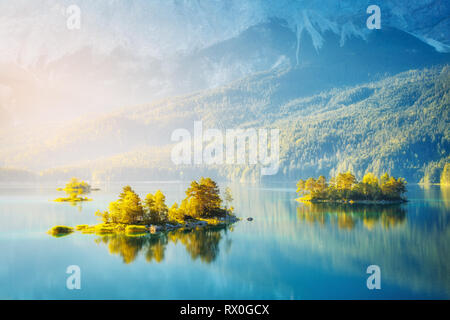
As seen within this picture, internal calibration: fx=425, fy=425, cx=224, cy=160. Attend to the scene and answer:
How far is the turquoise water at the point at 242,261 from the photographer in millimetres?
41281

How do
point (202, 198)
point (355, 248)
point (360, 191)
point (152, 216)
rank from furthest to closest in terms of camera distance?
1. point (360, 191)
2. point (202, 198)
3. point (152, 216)
4. point (355, 248)

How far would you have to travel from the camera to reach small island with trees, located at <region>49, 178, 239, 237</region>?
235 ft

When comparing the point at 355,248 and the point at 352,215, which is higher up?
the point at 352,215

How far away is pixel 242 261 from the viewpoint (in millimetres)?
52406

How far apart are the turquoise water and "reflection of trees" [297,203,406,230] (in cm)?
116

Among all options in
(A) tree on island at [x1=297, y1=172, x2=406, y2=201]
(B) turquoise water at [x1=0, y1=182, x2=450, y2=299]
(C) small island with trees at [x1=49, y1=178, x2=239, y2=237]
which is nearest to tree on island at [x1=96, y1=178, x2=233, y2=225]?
(C) small island with trees at [x1=49, y1=178, x2=239, y2=237]

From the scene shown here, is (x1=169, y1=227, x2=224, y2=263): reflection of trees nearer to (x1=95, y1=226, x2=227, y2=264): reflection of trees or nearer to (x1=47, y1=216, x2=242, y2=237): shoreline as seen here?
(x1=95, y1=226, x2=227, y2=264): reflection of trees

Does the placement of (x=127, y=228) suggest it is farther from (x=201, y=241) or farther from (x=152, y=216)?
(x=201, y=241)

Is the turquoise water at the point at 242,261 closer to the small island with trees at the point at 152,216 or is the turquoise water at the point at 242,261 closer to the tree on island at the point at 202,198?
Result: the small island with trees at the point at 152,216

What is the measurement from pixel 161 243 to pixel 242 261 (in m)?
14.0

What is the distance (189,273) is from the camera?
154 ft

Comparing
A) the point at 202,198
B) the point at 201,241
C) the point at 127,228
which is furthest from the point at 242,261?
the point at 202,198
